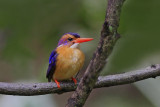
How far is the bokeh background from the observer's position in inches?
83.4

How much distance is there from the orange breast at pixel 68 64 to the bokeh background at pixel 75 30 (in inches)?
7.4

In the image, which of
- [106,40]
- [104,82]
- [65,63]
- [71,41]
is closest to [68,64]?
[65,63]

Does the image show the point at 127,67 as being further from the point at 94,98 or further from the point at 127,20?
the point at 94,98

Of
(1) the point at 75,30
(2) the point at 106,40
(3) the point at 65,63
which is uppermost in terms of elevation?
(2) the point at 106,40

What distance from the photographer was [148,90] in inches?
95.8

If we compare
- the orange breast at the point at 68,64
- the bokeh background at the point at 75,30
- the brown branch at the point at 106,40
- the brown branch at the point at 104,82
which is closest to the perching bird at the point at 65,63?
the orange breast at the point at 68,64

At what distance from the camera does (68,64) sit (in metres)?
3.06

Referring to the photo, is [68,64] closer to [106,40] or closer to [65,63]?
[65,63]

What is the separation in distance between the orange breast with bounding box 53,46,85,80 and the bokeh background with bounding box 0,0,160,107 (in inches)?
7.4

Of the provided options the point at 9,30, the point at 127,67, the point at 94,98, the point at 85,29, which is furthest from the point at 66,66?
the point at 94,98

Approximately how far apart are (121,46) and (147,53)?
0.62 feet

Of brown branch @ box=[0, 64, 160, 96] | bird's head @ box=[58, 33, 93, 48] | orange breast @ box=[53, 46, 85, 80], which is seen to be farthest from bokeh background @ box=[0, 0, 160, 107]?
bird's head @ box=[58, 33, 93, 48]

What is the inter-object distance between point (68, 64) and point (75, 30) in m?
0.44

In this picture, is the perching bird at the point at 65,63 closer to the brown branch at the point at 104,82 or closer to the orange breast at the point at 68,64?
the orange breast at the point at 68,64
